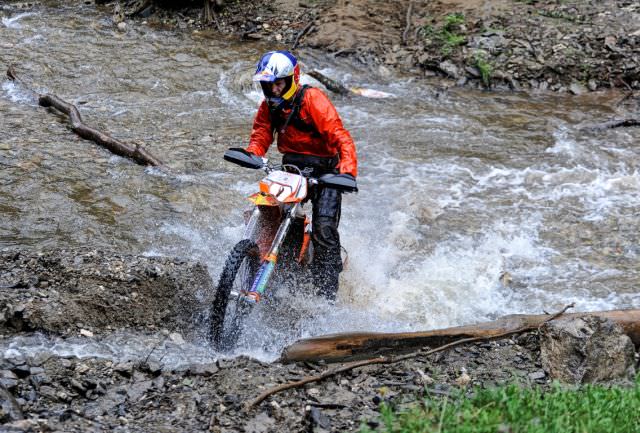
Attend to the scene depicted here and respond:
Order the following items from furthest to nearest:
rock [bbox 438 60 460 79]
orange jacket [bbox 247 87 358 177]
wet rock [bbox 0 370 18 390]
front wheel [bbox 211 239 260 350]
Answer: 1. rock [bbox 438 60 460 79]
2. orange jacket [bbox 247 87 358 177]
3. front wheel [bbox 211 239 260 350]
4. wet rock [bbox 0 370 18 390]

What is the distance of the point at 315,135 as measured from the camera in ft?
21.2

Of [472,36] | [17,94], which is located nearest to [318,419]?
[17,94]

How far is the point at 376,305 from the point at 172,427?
11.0ft

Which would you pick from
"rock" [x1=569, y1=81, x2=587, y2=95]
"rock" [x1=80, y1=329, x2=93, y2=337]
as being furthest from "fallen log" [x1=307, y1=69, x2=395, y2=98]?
"rock" [x1=80, y1=329, x2=93, y2=337]

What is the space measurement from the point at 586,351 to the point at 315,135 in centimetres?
292

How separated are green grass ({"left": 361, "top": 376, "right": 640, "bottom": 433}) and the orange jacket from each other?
2567 mm

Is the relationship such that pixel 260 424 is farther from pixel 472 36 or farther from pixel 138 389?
pixel 472 36

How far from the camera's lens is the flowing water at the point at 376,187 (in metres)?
7.73

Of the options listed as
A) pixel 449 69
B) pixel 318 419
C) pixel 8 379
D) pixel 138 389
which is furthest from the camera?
pixel 449 69

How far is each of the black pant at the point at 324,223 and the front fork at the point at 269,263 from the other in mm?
276

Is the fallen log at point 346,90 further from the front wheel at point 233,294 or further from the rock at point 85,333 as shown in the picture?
the rock at point 85,333

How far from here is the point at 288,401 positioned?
4949 millimetres

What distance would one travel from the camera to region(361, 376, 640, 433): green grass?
375 centimetres

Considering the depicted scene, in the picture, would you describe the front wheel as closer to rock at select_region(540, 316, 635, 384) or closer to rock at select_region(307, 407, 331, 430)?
rock at select_region(307, 407, 331, 430)
